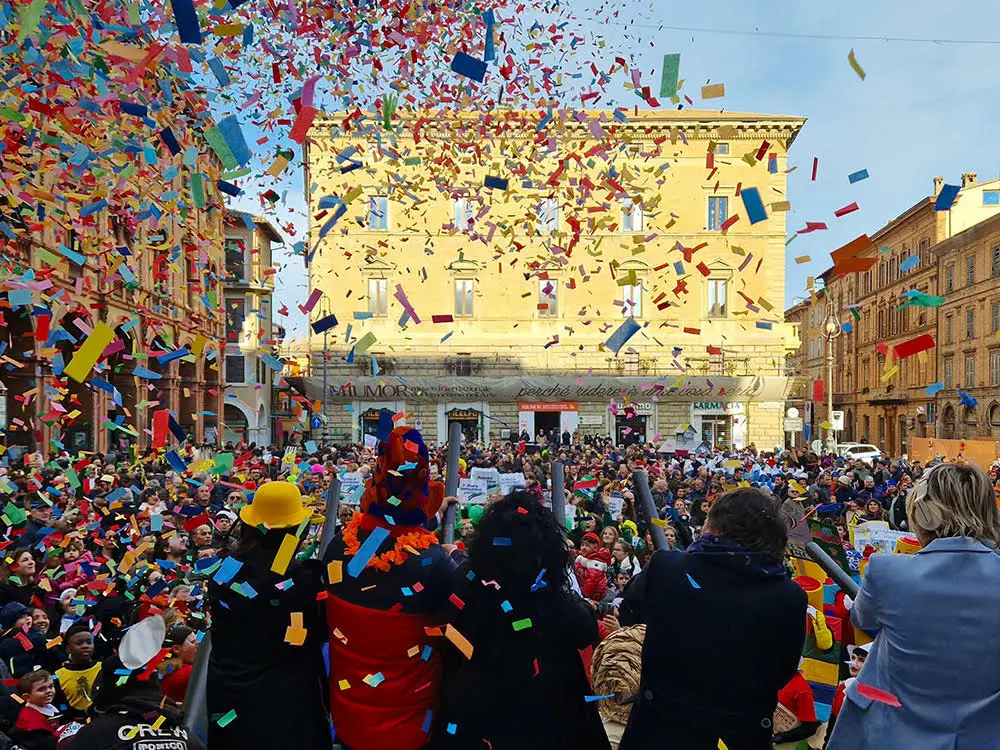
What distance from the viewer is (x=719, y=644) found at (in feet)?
7.73

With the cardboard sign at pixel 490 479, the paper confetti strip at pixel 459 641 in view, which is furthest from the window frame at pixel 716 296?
the paper confetti strip at pixel 459 641

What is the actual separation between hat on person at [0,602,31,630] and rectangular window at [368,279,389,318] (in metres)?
24.7

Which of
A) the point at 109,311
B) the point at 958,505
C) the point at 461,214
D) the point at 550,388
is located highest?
the point at 461,214

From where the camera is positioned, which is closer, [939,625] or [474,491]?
[939,625]

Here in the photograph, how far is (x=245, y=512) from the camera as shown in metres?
2.86

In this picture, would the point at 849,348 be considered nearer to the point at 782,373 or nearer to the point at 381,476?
the point at 782,373

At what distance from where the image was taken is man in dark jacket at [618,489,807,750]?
92.4 inches

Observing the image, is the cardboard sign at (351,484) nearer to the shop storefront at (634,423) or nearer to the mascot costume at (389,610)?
the mascot costume at (389,610)

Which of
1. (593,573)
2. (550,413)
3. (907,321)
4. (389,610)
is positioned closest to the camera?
(389,610)

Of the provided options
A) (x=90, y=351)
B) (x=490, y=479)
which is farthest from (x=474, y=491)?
(x=90, y=351)

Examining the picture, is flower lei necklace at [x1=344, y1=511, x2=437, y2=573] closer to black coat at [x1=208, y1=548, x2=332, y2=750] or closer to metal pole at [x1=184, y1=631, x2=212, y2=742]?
black coat at [x1=208, y1=548, x2=332, y2=750]

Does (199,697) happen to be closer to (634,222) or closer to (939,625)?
(939,625)

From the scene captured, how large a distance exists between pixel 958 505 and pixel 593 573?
352cm

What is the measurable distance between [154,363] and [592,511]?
21.4 metres
